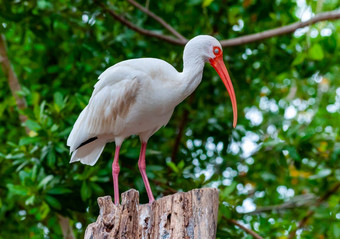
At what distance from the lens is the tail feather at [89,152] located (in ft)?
18.3

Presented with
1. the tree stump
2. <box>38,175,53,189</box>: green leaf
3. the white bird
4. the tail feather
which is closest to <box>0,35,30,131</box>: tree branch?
<box>38,175,53,189</box>: green leaf

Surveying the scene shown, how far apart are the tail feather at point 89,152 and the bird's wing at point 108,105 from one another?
17 cm

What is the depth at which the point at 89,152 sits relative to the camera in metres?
5.64

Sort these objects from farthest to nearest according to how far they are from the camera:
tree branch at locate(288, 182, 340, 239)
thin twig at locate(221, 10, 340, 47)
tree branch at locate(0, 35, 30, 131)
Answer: tree branch at locate(288, 182, 340, 239)
tree branch at locate(0, 35, 30, 131)
thin twig at locate(221, 10, 340, 47)

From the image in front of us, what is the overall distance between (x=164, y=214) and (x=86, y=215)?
113 inches

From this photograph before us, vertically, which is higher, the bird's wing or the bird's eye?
the bird's eye

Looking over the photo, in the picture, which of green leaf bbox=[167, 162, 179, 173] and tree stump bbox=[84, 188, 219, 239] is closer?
tree stump bbox=[84, 188, 219, 239]

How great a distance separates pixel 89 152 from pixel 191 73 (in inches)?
52.7

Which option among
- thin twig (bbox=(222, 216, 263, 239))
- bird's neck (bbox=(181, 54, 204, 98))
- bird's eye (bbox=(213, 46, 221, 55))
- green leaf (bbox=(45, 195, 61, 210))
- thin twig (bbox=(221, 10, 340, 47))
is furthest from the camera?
thin twig (bbox=(221, 10, 340, 47))

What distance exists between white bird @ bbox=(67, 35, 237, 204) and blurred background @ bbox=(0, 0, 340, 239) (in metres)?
1.10

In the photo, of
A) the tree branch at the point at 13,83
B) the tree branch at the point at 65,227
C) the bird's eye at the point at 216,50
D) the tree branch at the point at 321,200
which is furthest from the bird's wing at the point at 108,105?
the tree branch at the point at 321,200

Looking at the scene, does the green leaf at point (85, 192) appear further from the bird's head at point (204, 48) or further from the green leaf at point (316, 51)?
the green leaf at point (316, 51)

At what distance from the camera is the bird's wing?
4.95 m

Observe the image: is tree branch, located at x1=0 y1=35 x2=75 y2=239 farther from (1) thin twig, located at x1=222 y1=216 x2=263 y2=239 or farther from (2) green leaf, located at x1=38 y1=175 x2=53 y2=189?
(1) thin twig, located at x1=222 y1=216 x2=263 y2=239
